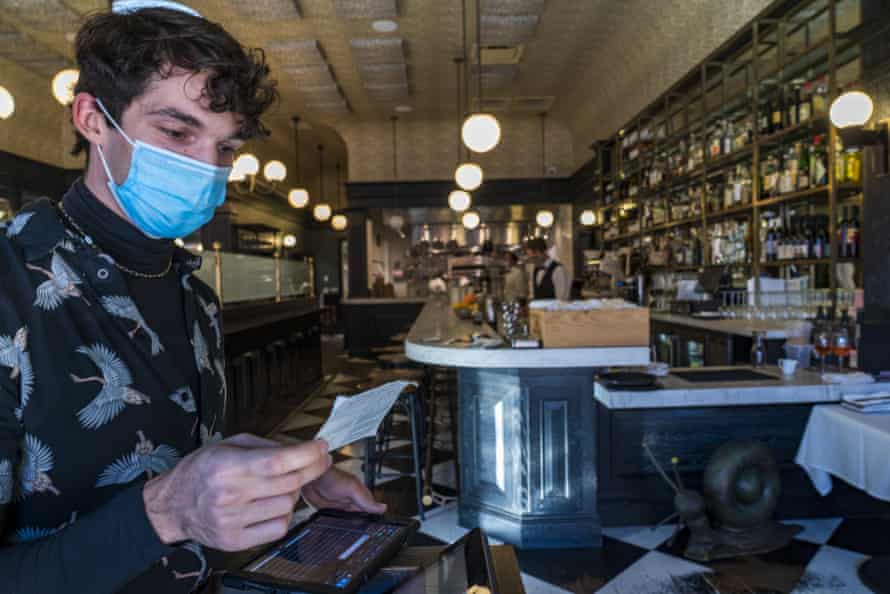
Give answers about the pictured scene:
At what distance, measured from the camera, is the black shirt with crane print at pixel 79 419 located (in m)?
0.67

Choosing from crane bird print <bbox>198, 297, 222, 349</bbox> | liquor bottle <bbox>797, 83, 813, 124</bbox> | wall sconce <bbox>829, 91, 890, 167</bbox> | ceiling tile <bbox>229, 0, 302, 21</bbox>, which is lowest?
crane bird print <bbox>198, 297, 222, 349</bbox>

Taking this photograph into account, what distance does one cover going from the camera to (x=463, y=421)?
3.20 meters

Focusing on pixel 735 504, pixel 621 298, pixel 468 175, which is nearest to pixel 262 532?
pixel 735 504

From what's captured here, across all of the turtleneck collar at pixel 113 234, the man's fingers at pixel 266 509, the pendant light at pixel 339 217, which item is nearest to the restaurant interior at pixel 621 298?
the turtleneck collar at pixel 113 234

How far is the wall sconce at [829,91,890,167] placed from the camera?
3.30 m

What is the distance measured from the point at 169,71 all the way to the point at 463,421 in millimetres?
2535

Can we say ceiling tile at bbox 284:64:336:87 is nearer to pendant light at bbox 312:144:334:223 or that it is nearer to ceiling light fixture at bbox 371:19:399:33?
ceiling light fixture at bbox 371:19:399:33

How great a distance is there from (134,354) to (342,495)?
0.40 m

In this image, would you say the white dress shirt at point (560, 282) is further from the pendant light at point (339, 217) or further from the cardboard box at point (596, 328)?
the pendant light at point (339, 217)

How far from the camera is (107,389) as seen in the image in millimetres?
868

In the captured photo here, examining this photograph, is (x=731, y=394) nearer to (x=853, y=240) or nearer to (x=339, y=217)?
(x=853, y=240)

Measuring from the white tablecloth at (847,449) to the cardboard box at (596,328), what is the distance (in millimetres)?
902

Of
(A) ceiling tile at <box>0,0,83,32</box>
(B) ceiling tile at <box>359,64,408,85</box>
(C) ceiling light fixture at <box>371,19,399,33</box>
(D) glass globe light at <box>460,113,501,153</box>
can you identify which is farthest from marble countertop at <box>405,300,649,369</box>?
(B) ceiling tile at <box>359,64,408,85</box>

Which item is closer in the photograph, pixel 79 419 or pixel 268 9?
pixel 79 419
